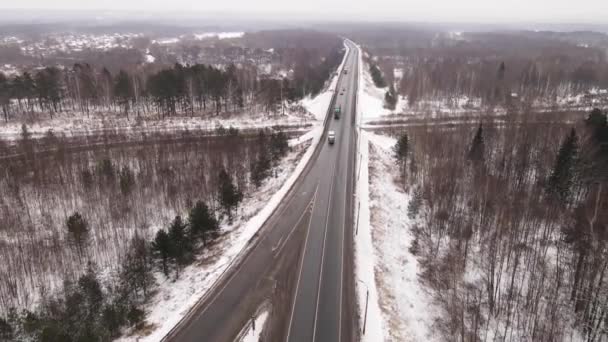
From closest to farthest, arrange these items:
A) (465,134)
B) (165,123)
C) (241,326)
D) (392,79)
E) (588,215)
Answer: (241,326)
(588,215)
(465,134)
(165,123)
(392,79)

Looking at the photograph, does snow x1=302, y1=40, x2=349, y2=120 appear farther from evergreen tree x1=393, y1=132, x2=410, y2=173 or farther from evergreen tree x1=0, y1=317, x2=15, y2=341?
evergreen tree x1=0, y1=317, x2=15, y2=341

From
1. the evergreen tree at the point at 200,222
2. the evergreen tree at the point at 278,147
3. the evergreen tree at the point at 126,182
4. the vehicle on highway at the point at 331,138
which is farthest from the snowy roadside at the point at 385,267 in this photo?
the evergreen tree at the point at 126,182

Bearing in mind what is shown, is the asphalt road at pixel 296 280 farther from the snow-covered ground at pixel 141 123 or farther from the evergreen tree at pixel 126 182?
the snow-covered ground at pixel 141 123

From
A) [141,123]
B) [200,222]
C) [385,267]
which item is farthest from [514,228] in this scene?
[141,123]

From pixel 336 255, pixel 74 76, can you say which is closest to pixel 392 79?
pixel 74 76

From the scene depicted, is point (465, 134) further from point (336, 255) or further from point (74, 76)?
point (74, 76)

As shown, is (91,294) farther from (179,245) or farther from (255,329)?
(255,329)
